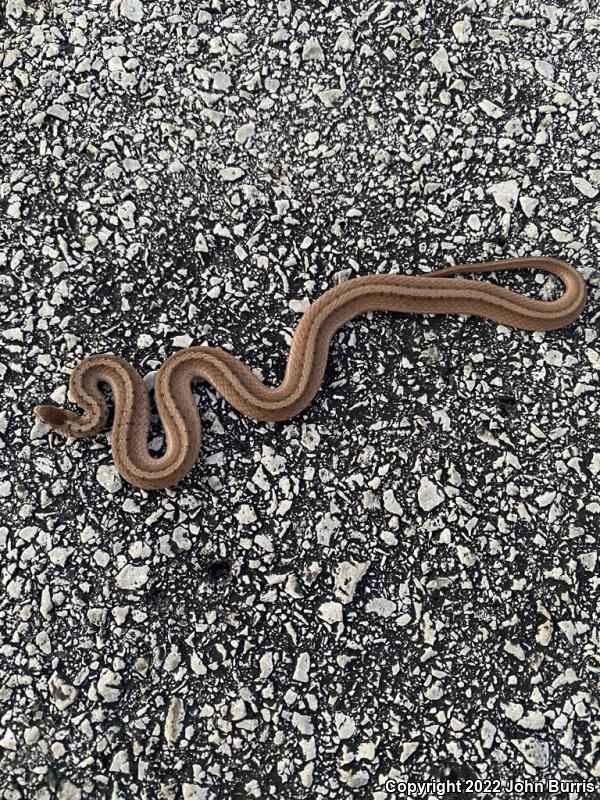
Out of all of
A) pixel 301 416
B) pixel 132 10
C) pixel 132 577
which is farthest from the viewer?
pixel 132 10

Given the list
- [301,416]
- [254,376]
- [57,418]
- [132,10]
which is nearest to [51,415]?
[57,418]

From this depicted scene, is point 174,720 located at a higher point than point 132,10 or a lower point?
lower

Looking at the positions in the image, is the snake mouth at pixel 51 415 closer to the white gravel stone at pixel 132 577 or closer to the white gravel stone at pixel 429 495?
the white gravel stone at pixel 132 577

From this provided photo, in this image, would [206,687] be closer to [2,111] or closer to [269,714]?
[269,714]

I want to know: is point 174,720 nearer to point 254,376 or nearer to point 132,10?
point 254,376

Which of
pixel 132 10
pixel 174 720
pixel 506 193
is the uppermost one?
pixel 132 10

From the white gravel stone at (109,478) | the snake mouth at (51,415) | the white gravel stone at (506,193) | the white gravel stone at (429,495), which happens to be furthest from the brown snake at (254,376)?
the white gravel stone at (429,495)

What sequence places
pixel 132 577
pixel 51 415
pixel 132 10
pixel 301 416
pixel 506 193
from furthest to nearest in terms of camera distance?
pixel 132 10 → pixel 506 193 → pixel 301 416 → pixel 51 415 → pixel 132 577

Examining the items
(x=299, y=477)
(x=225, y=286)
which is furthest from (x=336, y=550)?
(x=225, y=286)

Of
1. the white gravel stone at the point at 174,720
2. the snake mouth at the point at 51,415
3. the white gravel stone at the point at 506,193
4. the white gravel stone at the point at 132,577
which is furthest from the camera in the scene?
the white gravel stone at the point at 506,193
